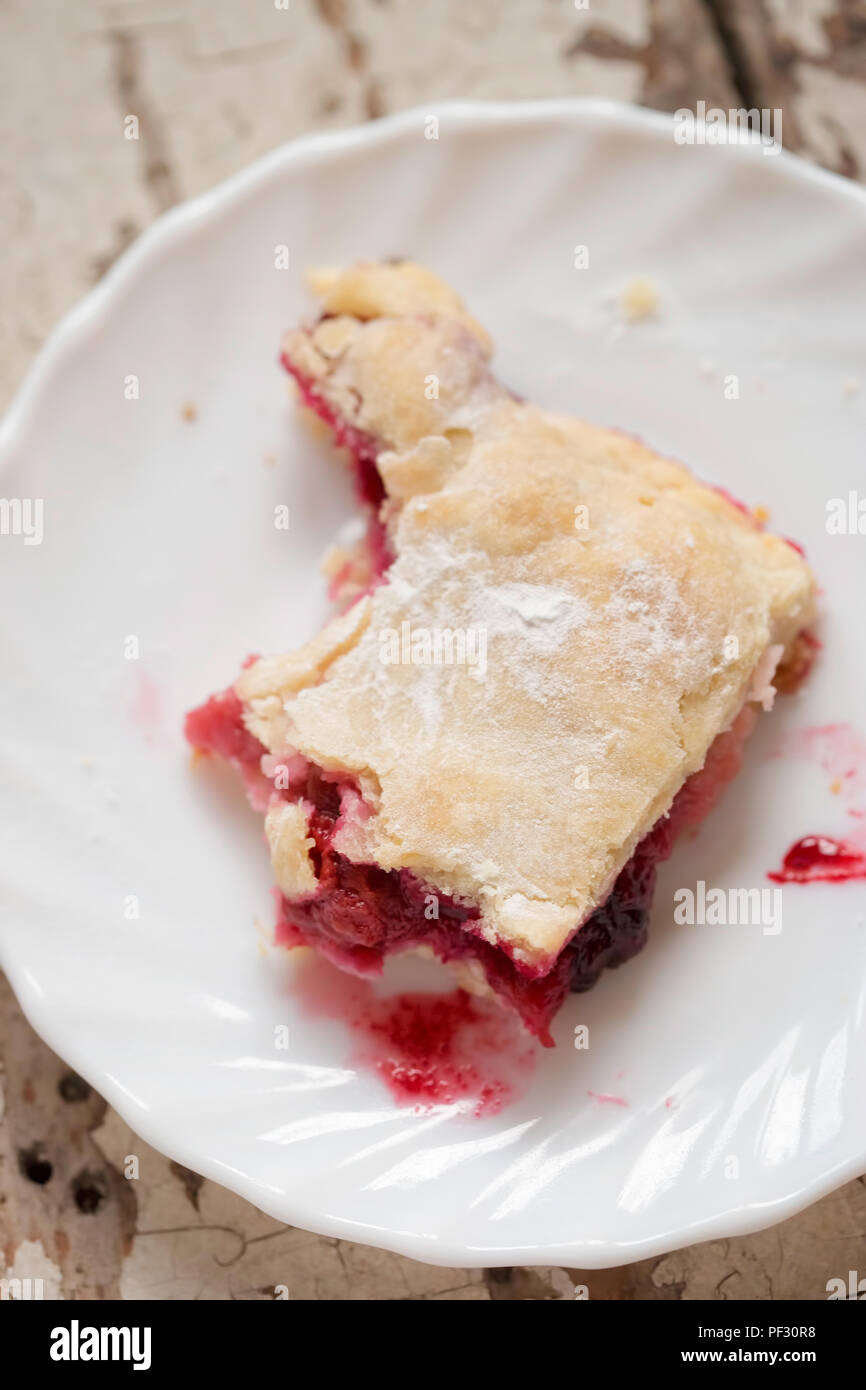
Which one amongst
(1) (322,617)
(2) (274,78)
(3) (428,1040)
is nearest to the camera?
(3) (428,1040)

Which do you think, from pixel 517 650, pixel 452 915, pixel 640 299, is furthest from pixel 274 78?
pixel 452 915

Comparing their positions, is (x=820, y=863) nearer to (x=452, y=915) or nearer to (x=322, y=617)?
(x=452, y=915)

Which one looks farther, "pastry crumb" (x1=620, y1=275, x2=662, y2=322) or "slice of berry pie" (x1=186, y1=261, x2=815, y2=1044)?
"pastry crumb" (x1=620, y1=275, x2=662, y2=322)

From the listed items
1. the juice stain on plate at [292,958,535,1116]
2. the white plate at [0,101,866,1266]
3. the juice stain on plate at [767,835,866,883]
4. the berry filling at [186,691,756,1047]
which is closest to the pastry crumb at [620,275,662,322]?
the white plate at [0,101,866,1266]

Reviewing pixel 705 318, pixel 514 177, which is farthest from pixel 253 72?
pixel 705 318

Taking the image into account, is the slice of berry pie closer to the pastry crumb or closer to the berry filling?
the berry filling
